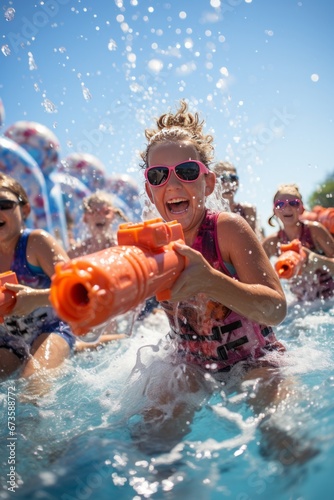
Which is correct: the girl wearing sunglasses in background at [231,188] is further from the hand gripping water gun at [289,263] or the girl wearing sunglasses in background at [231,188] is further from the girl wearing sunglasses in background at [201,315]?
the girl wearing sunglasses in background at [201,315]

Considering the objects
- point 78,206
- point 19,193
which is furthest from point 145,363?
point 78,206

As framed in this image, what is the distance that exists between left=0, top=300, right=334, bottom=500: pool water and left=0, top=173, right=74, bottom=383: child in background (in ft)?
1.55

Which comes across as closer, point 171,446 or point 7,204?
point 171,446

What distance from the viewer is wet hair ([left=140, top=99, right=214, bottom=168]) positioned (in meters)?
2.42

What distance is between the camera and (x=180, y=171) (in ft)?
7.44

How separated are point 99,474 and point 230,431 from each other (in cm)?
54

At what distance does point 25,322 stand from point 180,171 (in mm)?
1668

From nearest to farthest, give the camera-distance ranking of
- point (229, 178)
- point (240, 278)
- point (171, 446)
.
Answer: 1. point (171, 446)
2. point (240, 278)
3. point (229, 178)

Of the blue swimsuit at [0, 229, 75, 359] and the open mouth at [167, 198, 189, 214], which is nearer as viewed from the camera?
the open mouth at [167, 198, 189, 214]

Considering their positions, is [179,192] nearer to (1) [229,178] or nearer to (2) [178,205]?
(2) [178,205]

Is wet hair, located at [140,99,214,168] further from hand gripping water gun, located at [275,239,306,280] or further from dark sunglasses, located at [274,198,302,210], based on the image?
dark sunglasses, located at [274,198,302,210]

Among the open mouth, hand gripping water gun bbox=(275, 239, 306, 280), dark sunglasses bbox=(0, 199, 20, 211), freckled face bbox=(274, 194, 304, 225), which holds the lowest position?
hand gripping water gun bbox=(275, 239, 306, 280)

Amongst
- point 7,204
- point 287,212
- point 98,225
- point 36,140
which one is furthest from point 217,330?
point 36,140

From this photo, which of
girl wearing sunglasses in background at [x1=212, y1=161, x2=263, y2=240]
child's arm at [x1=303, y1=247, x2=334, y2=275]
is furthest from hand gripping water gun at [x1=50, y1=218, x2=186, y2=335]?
girl wearing sunglasses in background at [x1=212, y1=161, x2=263, y2=240]
